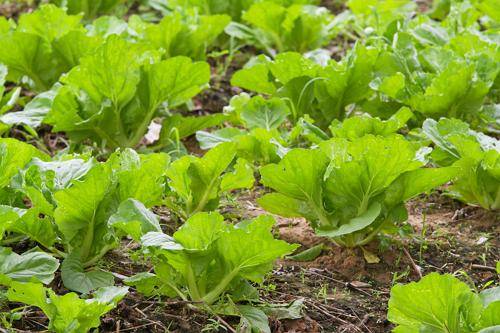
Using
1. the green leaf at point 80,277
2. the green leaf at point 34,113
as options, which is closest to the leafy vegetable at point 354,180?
the green leaf at point 80,277

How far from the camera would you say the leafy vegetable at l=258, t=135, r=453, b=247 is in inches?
112

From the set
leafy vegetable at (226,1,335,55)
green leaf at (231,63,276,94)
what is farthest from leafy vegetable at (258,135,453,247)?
leafy vegetable at (226,1,335,55)

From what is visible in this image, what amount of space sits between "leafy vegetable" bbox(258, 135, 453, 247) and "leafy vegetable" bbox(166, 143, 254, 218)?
174 millimetres

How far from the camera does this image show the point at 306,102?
13.0 ft

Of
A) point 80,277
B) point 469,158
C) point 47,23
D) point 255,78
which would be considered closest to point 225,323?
point 80,277

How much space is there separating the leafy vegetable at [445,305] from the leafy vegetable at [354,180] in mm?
495

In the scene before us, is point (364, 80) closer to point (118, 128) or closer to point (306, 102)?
point (306, 102)

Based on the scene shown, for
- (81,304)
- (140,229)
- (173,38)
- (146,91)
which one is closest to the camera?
(81,304)

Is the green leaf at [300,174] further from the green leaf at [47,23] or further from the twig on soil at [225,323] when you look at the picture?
the green leaf at [47,23]

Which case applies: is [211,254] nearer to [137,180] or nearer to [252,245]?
[252,245]

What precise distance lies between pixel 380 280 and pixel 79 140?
1.48m

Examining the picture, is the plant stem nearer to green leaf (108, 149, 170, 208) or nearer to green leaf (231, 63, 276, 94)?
green leaf (108, 149, 170, 208)

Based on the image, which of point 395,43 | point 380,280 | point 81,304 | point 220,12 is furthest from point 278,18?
point 81,304

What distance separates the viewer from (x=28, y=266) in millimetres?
2607
